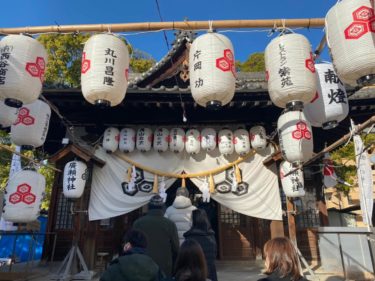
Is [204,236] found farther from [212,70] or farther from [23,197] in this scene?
[23,197]

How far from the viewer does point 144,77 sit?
1065cm

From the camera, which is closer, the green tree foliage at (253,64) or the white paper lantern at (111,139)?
the white paper lantern at (111,139)

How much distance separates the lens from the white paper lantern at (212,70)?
4711 millimetres

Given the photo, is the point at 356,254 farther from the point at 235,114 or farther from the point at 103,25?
the point at 103,25

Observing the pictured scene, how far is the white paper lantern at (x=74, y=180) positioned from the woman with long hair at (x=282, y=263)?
6592 millimetres

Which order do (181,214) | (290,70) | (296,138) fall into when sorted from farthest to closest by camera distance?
(181,214)
(296,138)
(290,70)

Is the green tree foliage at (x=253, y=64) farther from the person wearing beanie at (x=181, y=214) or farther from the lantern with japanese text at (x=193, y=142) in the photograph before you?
the person wearing beanie at (x=181, y=214)

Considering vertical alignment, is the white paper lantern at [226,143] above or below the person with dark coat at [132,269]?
above

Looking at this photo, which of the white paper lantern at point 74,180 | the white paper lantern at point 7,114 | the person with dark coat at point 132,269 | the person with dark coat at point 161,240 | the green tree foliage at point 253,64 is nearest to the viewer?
the person with dark coat at point 132,269

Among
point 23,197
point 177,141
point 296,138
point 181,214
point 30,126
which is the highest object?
point 177,141

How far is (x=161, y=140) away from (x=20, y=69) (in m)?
4.53

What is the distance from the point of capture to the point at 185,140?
856 cm

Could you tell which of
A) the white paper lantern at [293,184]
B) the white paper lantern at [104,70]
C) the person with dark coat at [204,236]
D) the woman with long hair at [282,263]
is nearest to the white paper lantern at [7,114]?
the white paper lantern at [104,70]

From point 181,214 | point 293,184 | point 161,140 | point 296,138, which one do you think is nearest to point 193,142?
point 161,140
